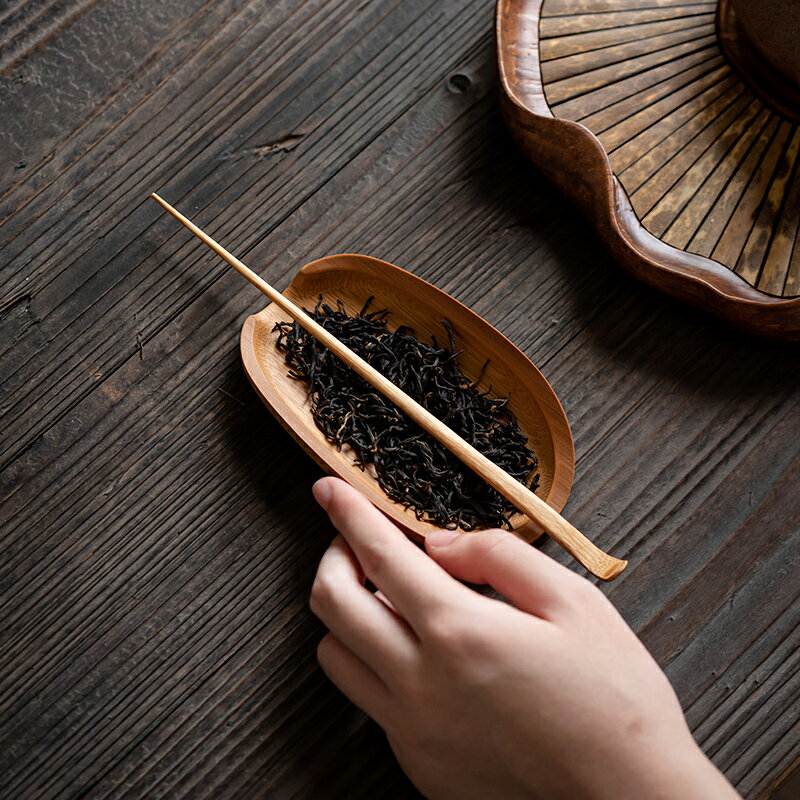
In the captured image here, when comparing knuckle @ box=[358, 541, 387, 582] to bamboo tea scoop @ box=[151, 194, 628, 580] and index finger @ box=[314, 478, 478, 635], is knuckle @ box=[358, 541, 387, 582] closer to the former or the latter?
index finger @ box=[314, 478, 478, 635]

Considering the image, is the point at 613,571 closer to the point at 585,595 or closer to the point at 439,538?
the point at 585,595

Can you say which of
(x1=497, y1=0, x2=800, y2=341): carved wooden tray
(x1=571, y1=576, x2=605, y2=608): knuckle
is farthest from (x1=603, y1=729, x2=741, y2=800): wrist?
(x1=497, y1=0, x2=800, y2=341): carved wooden tray

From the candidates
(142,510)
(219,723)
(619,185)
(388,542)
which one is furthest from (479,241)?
(219,723)

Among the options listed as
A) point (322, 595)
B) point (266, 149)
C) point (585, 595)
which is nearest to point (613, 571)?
point (585, 595)

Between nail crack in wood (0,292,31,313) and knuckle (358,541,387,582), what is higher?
nail crack in wood (0,292,31,313)

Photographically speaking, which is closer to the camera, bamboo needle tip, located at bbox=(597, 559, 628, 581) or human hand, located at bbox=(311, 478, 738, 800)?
human hand, located at bbox=(311, 478, 738, 800)

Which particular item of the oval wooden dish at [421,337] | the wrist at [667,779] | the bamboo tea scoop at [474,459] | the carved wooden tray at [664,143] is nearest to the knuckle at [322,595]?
the oval wooden dish at [421,337]
